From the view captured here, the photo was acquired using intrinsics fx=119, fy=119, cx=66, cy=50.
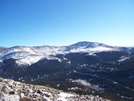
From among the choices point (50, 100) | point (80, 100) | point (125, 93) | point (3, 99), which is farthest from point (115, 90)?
point (3, 99)

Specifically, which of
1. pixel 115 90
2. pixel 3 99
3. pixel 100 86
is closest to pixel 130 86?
pixel 115 90

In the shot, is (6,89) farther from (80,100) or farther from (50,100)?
(80,100)

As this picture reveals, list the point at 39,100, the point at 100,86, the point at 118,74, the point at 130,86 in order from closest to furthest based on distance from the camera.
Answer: the point at 39,100 < the point at 130,86 < the point at 100,86 < the point at 118,74

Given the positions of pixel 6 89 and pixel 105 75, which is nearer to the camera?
pixel 6 89

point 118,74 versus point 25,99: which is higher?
point 25,99

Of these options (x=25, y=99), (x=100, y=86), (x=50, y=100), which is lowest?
(x=100, y=86)

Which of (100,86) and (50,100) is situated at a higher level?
(50,100)

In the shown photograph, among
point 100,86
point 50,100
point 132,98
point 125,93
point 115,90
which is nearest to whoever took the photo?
point 50,100

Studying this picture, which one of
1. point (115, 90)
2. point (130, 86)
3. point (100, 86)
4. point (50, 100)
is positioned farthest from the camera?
point (100, 86)

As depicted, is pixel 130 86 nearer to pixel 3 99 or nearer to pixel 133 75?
pixel 133 75
